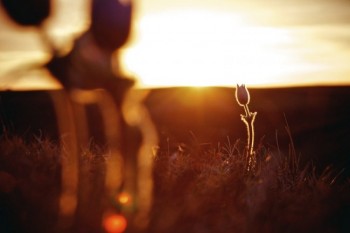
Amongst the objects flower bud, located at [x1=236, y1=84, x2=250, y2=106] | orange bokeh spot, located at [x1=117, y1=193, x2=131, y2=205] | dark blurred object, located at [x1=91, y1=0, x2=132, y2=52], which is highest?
dark blurred object, located at [x1=91, y1=0, x2=132, y2=52]

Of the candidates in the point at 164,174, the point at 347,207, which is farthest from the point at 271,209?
the point at 164,174

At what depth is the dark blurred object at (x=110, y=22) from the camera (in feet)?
10.1

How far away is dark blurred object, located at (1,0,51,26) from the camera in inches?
122

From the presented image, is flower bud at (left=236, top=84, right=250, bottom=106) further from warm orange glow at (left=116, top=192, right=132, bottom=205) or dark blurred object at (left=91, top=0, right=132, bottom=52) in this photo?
dark blurred object at (left=91, top=0, right=132, bottom=52)

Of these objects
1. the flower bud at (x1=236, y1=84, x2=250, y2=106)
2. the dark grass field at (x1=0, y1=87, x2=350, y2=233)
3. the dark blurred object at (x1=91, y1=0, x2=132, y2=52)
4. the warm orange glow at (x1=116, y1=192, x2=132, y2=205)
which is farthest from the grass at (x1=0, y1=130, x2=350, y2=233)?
the dark blurred object at (x1=91, y1=0, x2=132, y2=52)

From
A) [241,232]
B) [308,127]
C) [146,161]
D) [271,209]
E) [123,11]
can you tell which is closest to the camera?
[123,11]

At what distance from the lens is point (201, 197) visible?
4.61m

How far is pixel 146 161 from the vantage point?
4.87 meters

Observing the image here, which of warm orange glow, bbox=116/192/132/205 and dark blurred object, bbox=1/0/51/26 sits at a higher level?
dark blurred object, bbox=1/0/51/26

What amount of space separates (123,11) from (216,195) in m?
2.02

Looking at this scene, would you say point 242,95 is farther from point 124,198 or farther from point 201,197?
point 124,198

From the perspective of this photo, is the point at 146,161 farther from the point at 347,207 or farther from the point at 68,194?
the point at 347,207

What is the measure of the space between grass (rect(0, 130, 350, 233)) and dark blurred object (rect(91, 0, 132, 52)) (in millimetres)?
1638

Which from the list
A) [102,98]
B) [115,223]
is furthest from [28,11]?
[115,223]
